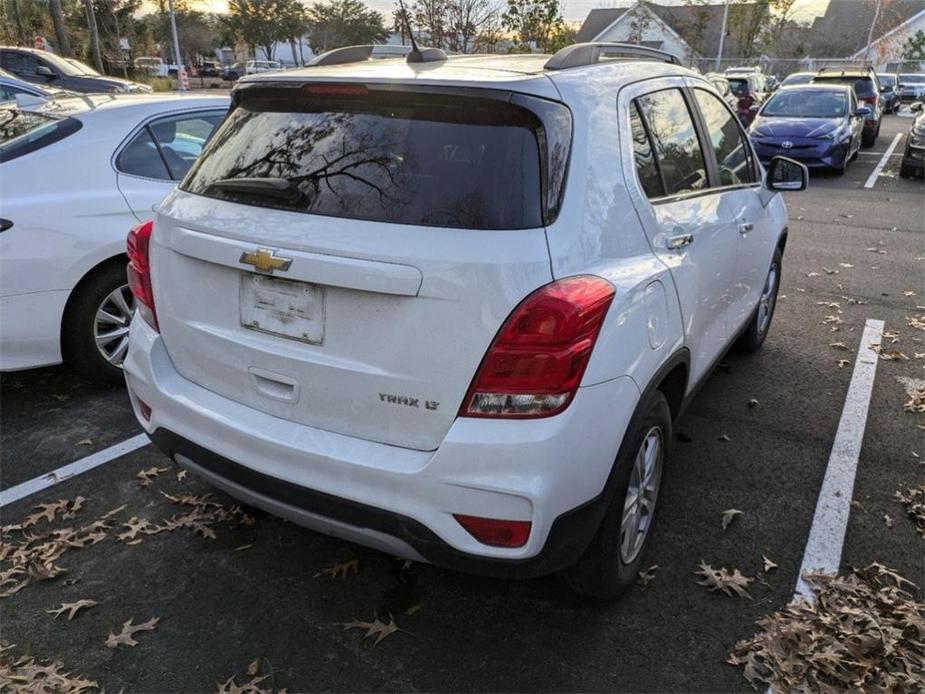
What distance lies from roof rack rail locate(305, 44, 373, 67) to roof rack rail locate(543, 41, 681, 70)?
97cm

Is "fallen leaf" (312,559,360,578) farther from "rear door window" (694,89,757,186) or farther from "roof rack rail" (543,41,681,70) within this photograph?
"rear door window" (694,89,757,186)

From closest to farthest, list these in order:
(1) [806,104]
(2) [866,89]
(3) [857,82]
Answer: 1. (1) [806,104]
2. (2) [866,89]
3. (3) [857,82]

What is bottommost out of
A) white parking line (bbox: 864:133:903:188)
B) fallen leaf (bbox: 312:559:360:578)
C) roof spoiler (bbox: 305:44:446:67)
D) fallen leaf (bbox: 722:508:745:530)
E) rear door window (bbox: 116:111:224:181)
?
white parking line (bbox: 864:133:903:188)

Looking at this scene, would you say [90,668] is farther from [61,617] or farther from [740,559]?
[740,559]

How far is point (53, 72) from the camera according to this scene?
17453mm

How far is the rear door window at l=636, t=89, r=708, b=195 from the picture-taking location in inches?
119

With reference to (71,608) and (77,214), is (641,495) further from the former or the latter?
(77,214)

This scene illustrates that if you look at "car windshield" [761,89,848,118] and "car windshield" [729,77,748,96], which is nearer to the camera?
"car windshield" [761,89,848,118]

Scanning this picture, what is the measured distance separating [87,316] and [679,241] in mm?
3400

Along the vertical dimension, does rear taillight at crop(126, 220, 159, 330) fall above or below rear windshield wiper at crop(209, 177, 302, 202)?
below

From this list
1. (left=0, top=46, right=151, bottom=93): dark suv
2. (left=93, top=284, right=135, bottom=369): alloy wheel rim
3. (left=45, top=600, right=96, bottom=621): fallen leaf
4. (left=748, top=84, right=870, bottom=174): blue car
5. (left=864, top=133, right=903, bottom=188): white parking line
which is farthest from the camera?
(left=0, top=46, right=151, bottom=93): dark suv

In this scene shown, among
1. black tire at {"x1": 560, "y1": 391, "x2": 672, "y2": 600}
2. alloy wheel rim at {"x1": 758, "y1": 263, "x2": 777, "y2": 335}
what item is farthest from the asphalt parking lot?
alloy wheel rim at {"x1": 758, "y1": 263, "x2": 777, "y2": 335}

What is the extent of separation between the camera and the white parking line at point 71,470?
357cm

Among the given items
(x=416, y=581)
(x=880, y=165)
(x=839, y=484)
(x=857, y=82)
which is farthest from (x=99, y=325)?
(x=857, y=82)
